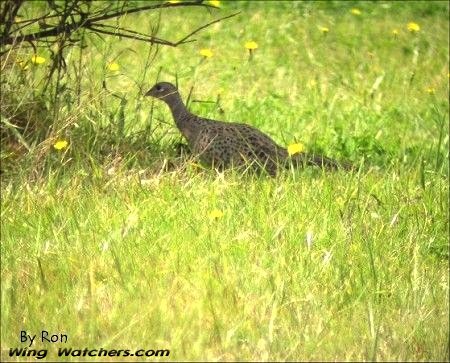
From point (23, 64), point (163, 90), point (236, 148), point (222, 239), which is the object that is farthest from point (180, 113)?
point (222, 239)

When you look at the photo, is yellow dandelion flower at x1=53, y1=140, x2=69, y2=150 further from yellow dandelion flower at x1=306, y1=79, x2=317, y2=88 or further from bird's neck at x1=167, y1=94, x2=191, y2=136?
yellow dandelion flower at x1=306, y1=79, x2=317, y2=88

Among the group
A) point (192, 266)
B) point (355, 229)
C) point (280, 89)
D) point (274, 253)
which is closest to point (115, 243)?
point (192, 266)

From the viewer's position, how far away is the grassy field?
3748 millimetres

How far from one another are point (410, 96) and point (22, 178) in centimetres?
408

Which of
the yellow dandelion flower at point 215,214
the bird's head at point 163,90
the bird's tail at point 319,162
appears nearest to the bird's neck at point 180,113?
the bird's head at point 163,90

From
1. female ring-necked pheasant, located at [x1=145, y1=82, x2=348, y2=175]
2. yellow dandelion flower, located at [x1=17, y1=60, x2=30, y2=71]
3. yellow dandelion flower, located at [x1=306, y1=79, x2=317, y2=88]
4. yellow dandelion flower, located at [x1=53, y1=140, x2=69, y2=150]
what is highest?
yellow dandelion flower, located at [x1=17, y1=60, x2=30, y2=71]

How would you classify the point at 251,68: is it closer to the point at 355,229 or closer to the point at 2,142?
the point at 2,142

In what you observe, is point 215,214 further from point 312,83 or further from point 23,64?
point 312,83

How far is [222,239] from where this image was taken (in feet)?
14.9

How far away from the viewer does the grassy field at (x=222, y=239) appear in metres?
3.75

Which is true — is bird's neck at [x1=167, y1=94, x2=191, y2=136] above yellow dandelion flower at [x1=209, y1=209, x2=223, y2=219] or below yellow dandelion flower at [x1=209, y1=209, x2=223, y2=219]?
below

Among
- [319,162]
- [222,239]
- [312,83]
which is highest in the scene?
[222,239]

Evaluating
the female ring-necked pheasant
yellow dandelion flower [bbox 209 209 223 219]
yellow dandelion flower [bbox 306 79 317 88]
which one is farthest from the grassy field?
yellow dandelion flower [bbox 306 79 317 88]

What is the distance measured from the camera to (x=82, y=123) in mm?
6043
